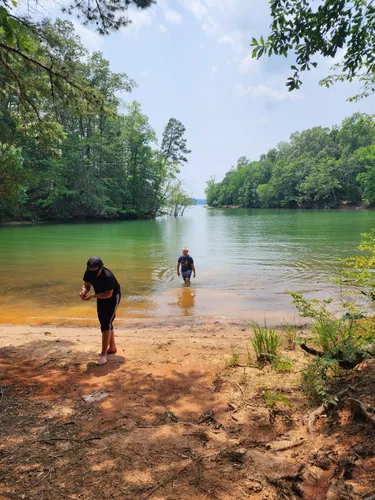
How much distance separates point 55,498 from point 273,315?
6.68m

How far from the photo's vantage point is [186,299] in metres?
9.59

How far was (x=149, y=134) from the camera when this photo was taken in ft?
161

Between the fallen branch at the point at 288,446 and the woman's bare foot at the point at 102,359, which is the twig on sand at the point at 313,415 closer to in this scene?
the fallen branch at the point at 288,446

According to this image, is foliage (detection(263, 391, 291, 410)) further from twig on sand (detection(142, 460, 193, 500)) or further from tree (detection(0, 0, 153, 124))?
tree (detection(0, 0, 153, 124))

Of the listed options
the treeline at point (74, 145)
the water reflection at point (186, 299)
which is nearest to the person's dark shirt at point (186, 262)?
the water reflection at point (186, 299)

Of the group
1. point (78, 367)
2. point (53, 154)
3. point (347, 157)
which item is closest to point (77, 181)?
point (53, 154)

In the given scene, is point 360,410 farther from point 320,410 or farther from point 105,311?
point 105,311

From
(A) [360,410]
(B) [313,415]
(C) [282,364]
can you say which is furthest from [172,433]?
(C) [282,364]

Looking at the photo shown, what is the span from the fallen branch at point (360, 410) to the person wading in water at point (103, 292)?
10.5ft

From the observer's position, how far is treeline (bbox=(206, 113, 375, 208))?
6320 centimetres

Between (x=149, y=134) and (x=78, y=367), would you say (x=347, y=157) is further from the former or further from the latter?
(x=78, y=367)

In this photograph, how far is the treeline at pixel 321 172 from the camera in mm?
63203

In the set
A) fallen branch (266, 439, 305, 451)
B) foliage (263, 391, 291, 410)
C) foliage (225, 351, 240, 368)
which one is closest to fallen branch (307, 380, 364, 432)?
fallen branch (266, 439, 305, 451)

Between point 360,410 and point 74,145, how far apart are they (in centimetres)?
4033
